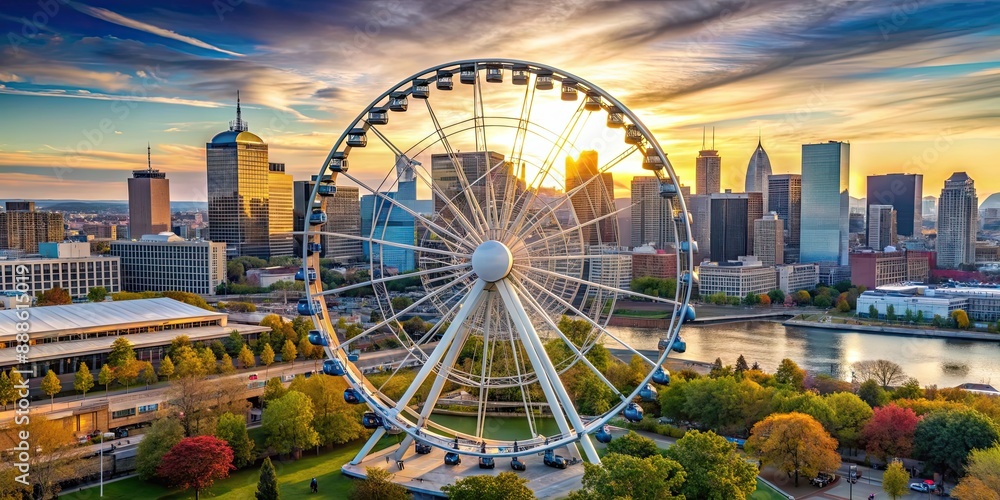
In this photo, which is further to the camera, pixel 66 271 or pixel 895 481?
pixel 66 271

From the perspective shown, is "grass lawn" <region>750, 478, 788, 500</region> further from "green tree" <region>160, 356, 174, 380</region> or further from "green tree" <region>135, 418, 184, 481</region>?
"green tree" <region>160, 356, 174, 380</region>

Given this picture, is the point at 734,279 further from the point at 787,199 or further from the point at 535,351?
the point at 535,351

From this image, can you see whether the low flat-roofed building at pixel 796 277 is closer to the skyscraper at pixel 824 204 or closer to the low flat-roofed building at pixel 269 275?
the skyscraper at pixel 824 204

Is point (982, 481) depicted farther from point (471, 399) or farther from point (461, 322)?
point (471, 399)

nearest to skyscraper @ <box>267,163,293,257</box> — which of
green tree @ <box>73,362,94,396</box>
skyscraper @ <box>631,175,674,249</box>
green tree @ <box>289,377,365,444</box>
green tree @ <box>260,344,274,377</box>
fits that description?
skyscraper @ <box>631,175,674,249</box>

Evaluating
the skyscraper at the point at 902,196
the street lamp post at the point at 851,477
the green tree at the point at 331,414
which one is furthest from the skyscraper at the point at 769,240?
the green tree at the point at 331,414

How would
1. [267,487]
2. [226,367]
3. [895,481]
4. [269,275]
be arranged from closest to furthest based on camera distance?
1. [267,487]
2. [895,481]
3. [226,367]
4. [269,275]

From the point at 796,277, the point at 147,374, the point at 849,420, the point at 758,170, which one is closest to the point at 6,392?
the point at 147,374
